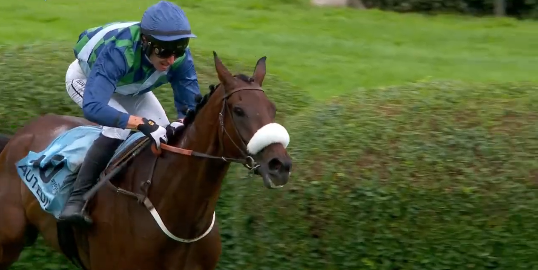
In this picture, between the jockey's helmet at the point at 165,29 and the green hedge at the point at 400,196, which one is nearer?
the jockey's helmet at the point at 165,29

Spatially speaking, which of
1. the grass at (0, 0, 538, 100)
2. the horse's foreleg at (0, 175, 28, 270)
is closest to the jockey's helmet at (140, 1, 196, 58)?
the horse's foreleg at (0, 175, 28, 270)

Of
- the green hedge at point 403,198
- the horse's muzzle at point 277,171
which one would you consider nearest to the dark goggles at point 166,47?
the horse's muzzle at point 277,171

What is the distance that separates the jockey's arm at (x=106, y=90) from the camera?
4211 millimetres

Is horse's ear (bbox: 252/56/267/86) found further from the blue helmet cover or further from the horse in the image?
the blue helmet cover

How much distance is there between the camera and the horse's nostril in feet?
11.5

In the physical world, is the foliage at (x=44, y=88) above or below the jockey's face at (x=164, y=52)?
below

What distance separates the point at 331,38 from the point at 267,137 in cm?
927

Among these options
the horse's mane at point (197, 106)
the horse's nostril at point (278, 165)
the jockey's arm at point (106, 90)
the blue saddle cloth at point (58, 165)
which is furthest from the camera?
the blue saddle cloth at point (58, 165)

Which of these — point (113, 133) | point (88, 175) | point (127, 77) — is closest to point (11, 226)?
point (88, 175)

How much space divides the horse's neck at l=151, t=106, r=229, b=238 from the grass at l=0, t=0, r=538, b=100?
492 centimetres

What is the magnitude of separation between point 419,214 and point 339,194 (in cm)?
50

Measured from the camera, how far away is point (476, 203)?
195 inches

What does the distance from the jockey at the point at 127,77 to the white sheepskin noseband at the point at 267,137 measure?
83 cm

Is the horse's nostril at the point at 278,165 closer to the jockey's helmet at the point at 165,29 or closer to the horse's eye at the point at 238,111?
the horse's eye at the point at 238,111
